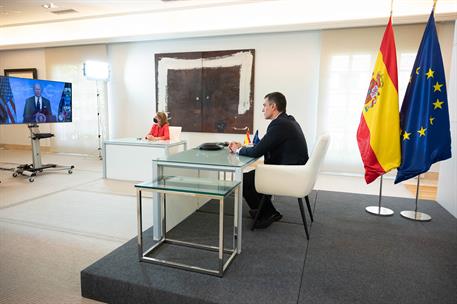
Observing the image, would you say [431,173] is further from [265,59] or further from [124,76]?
[124,76]

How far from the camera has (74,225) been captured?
311 cm

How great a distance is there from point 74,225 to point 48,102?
127 inches

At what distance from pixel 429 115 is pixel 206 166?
214cm

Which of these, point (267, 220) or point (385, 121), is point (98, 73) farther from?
point (385, 121)

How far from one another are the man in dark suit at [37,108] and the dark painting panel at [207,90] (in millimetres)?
2139

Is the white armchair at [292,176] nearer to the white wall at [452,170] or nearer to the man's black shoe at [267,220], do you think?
the man's black shoe at [267,220]

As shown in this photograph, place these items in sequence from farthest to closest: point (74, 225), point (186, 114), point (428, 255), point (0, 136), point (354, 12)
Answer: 1. point (0, 136)
2. point (186, 114)
3. point (354, 12)
4. point (74, 225)
5. point (428, 255)

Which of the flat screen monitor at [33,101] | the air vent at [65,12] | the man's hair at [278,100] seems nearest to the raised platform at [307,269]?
the man's hair at [278,100]

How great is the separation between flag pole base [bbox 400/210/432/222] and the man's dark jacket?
51.7 inches

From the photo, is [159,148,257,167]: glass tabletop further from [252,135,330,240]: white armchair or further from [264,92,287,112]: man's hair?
[264,92,287,112]: man's hair

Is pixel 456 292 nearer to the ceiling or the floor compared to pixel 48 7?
nearer to the floor

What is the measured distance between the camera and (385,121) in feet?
10.1

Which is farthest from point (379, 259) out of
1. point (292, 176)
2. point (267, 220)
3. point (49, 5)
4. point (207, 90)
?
point (49, 5)

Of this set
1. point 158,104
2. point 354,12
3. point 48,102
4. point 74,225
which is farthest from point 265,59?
point 74,225
